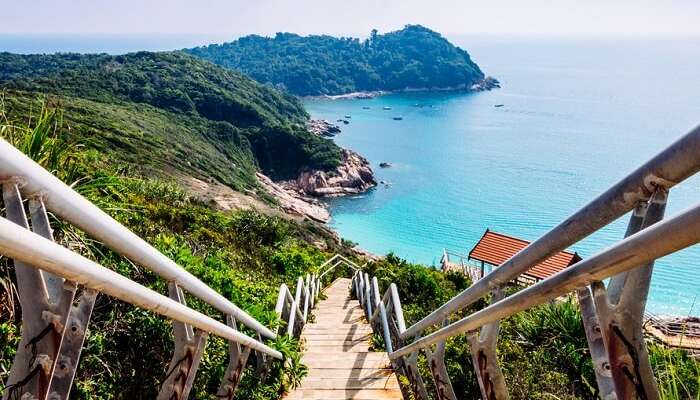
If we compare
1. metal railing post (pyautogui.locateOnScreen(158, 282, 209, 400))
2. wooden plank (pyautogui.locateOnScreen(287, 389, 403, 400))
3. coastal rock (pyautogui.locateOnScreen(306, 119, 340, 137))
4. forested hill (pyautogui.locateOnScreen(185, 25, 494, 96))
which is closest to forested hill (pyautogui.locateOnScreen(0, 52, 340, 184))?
coastal rock (pyautogui.locateOnScreen(306, 119, 340, 137))

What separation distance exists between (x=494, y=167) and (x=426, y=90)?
8759 centimetres

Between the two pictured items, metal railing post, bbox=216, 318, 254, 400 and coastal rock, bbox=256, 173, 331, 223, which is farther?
coastal rock, bbox=256, 173, 331, 223

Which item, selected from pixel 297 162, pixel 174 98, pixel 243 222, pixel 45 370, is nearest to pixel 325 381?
pixel 45 370

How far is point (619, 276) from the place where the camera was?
1.06 m

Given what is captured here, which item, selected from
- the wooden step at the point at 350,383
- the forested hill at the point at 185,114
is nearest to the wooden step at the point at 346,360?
the wooden step at the point at 350,383

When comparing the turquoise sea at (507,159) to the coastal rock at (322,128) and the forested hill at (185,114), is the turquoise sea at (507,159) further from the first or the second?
the forested hill at (185,114)

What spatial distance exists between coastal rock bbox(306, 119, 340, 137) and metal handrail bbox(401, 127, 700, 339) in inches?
3961

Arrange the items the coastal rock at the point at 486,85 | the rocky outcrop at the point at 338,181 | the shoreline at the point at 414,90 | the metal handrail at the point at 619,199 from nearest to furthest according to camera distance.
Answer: the metal handrail at the point at 619,199
the rocky outcrop at the point at 338,181
the shoreline at the point at 414,90
the coastal rock at the point at 486,85

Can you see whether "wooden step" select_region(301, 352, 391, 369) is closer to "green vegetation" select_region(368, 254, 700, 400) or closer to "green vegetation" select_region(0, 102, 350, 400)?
"green vegetation" select_region(368, 254, 700, 400)

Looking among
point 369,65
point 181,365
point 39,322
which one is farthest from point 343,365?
point 369,65

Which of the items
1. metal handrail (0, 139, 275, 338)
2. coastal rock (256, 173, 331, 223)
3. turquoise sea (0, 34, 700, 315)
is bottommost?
coastal rock (256, 173, 331, 223)

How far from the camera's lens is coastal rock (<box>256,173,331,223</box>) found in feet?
181

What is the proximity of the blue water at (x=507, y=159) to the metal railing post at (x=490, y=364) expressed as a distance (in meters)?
10.4

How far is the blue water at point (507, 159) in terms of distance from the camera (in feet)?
164
